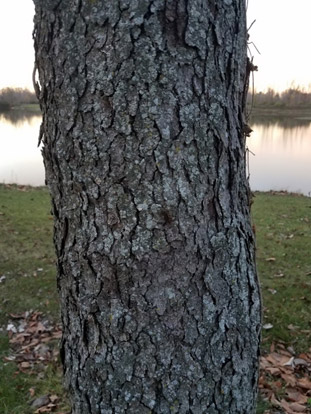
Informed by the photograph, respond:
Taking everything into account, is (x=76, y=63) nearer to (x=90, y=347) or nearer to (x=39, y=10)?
(x=39, y=10)

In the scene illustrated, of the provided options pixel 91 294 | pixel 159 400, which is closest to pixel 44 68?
pixel 91 294

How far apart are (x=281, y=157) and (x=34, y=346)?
2055 centimetres

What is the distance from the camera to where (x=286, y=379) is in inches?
118

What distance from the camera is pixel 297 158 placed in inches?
846

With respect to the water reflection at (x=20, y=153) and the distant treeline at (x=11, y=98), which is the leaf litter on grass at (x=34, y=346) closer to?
the water reflection at (x=20, y=153)

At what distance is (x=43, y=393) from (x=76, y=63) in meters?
2.73

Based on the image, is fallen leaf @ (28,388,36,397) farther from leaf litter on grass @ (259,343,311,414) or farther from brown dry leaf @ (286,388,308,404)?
brown dry leaf @ (286,388,308,404)

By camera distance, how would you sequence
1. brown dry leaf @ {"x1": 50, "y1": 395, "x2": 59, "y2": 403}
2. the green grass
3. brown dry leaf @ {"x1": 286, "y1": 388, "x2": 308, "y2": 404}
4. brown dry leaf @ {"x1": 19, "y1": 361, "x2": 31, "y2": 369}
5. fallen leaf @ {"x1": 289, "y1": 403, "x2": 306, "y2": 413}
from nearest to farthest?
fallen leaf @ {"x1": 289, "y1": 403, "x2": 306, "y2": 413} → brown dry leaf @ {"x1": 286, "y1": 388, "x2": 308, "y2": 404} → brown dry leaf @ {"x1": 50, "y1": 395, "x2": 59, "y2": 403} → brown dry leaf @ {"x1": 19, "y1": 361, "x2": 31, "y2": 369} → the green grass

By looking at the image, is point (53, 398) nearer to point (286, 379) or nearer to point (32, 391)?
point (32, 391)

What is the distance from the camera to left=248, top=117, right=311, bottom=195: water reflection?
15.9 m

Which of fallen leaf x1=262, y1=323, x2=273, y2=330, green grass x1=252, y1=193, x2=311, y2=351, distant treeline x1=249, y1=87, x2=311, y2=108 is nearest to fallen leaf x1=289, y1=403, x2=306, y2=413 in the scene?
green grass x1=252, y1=193, x2=311, y2=351

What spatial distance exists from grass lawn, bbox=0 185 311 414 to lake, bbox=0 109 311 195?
3.80 metres

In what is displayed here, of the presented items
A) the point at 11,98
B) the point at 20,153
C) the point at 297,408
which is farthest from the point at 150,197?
the point at 11,98

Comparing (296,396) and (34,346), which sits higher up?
(296,396)
